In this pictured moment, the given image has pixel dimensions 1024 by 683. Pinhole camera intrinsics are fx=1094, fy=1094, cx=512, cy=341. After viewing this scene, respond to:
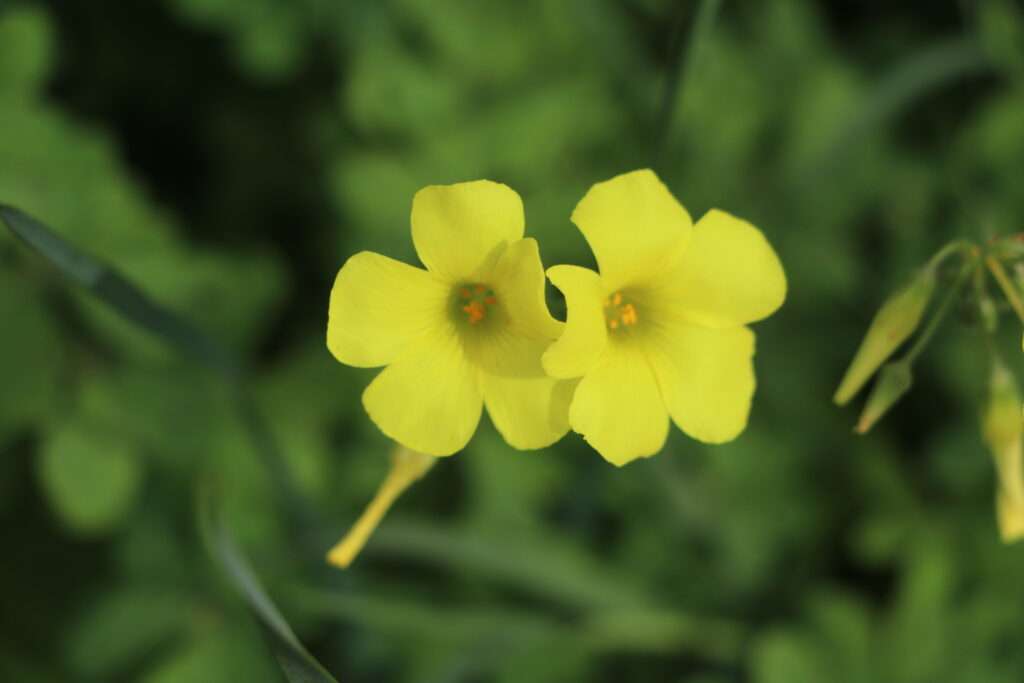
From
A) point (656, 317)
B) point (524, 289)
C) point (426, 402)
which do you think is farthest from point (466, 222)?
point (656, 317)

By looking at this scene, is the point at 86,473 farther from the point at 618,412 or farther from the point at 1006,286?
the point at 1006,286

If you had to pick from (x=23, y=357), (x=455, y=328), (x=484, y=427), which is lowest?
(x=484, y=427)

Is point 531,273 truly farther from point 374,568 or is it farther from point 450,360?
point 374,568

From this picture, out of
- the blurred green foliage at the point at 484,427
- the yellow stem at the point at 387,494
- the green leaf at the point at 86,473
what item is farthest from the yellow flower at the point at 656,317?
the green leaf at the point at 86,473

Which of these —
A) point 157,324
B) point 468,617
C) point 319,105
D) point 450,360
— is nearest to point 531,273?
point 450,360

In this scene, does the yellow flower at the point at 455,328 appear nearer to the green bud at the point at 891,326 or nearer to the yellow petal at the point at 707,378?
the yellow petal at the point at 707,378

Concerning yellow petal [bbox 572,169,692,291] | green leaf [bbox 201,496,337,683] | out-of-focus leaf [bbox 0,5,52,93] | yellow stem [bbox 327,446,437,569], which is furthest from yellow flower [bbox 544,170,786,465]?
out-of-focus leaf [bbox 0,5,52,93]
